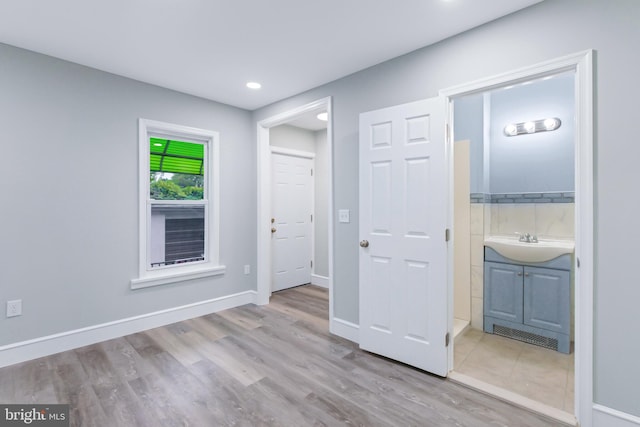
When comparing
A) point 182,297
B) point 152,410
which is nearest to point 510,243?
point 152,410

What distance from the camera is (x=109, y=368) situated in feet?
7.80

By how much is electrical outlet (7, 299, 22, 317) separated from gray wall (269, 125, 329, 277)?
353cm

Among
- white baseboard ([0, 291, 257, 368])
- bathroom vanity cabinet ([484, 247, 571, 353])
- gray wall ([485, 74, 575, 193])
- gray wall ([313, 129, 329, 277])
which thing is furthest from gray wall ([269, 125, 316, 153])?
bathroom vanity cabinet ([484, 247, 571, 353])

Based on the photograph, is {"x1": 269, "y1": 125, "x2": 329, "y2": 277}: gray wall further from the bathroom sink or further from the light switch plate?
the bathroom sink

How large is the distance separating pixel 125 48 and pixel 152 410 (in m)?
2.71

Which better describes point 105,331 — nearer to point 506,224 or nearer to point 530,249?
point 530,249

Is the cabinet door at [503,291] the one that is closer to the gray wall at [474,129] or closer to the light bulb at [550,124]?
the gray wall at [474,129]

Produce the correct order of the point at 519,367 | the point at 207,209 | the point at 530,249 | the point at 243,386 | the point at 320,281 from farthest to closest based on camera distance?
the point at 320,281 → the point at 207,209 → the point at 530,249 → the point at 519,367 → the point at 243,386

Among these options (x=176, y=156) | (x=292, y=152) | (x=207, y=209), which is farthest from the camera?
(x=292, y=152)

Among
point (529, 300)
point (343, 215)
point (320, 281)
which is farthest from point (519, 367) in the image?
point (320, 281)

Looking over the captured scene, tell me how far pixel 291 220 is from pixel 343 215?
1937 millimetres

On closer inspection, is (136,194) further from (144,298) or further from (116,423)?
(116,423)

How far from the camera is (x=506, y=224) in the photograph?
3217 millimetres

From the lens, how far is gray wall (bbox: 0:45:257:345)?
2.45 m
